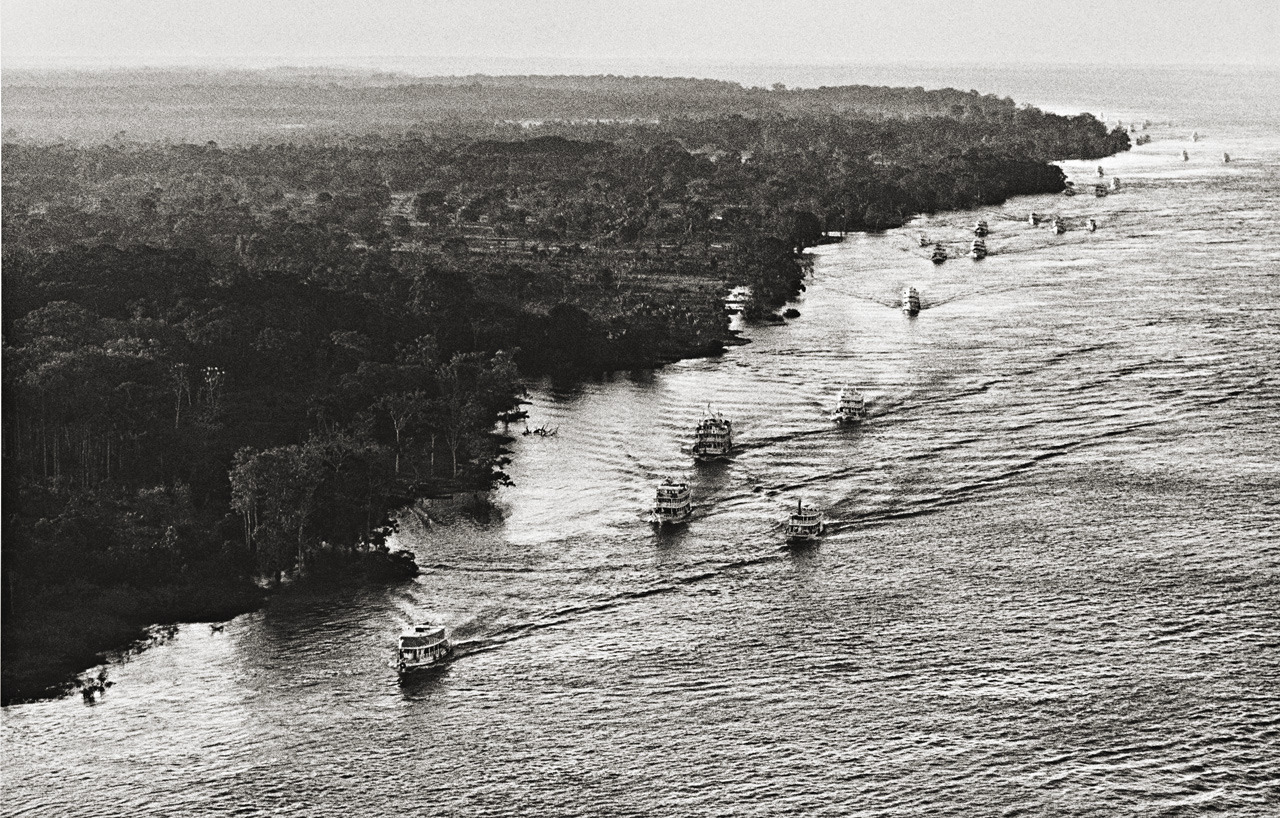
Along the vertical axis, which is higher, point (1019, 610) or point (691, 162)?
point (691, 162)

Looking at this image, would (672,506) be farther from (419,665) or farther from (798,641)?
(419,665)

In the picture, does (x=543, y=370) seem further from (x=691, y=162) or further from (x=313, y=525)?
(x=691, y=162)

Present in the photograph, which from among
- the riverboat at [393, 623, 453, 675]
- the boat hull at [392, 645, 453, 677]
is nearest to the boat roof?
the riverboat at [393, 623, 453, 675]

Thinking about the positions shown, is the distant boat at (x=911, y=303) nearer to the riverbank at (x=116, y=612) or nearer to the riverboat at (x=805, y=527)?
the riverboat at (x=805, y=527)

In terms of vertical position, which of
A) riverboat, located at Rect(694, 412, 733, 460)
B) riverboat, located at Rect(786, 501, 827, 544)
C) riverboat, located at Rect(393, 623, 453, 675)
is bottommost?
riverboat, located at Rect(393, 623, 453, 675)

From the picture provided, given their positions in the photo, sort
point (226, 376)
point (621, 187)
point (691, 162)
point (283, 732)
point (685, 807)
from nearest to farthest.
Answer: point (685, 807), point (283, 732), point (226, 376), point (621, 187), point (691, 162)

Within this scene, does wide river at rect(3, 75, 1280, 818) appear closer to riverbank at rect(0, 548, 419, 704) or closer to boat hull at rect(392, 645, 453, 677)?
boat hull at rect(392, 645, 453, 677)

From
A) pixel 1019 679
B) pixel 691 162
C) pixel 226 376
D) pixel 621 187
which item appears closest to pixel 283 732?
pixel 1019 679
